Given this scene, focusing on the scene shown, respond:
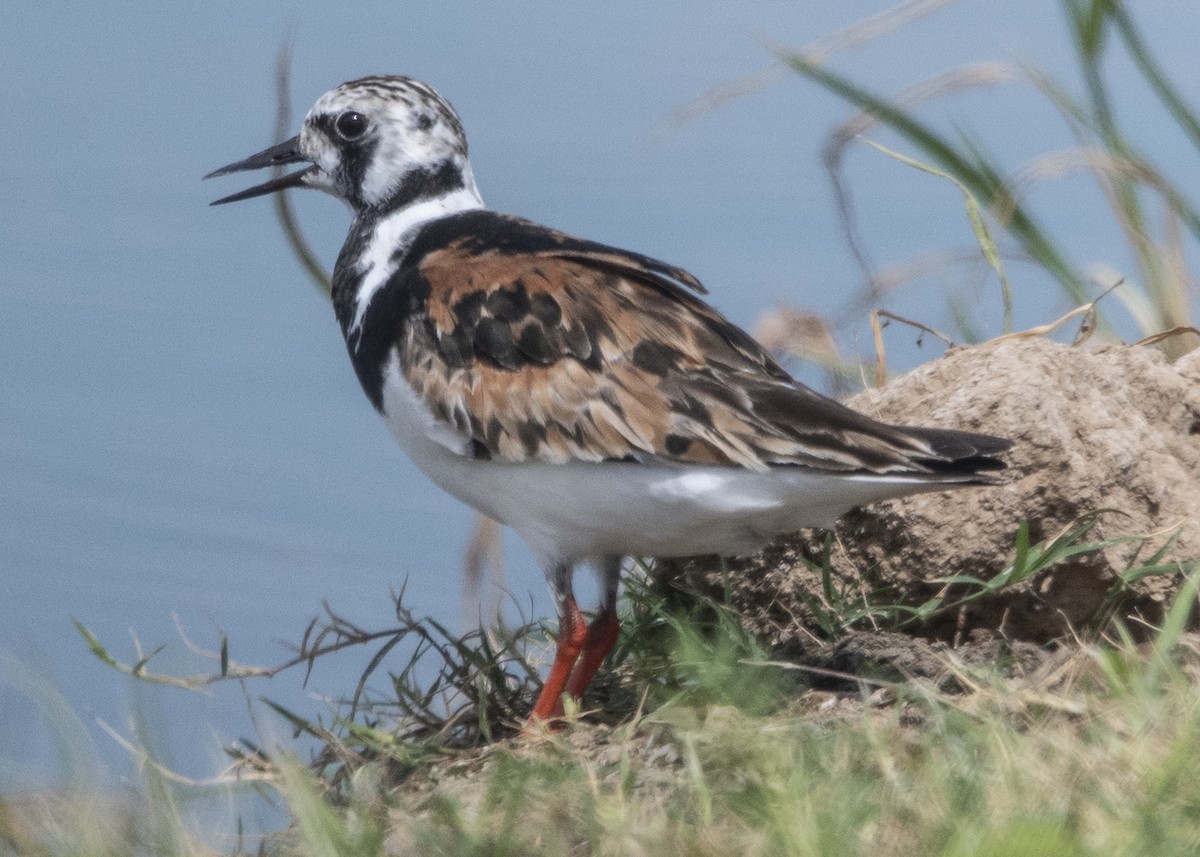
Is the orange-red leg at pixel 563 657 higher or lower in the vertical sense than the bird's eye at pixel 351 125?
lower

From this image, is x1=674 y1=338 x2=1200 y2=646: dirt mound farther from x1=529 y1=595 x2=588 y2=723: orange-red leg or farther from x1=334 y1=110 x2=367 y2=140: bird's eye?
x1=334 y1=110 x2=367 y2=140: bird's eye

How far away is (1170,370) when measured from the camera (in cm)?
483

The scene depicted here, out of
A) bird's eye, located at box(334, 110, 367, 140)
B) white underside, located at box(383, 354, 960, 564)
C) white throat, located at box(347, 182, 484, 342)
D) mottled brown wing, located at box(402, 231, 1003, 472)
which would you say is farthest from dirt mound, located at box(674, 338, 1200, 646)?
bird's eye, located at box(334, 110, 367, 140)

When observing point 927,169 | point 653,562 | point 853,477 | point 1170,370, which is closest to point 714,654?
point 853,477

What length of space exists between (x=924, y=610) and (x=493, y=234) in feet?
5.24

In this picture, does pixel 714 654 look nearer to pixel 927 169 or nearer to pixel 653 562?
pixel 653 562

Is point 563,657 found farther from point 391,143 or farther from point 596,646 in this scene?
point 391,143

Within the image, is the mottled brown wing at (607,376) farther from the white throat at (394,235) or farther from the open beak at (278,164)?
the open beak at (278,164)

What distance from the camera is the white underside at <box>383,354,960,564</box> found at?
389 centimetres

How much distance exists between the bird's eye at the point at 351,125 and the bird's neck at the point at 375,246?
0.25 m

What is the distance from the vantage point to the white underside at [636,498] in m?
3.89

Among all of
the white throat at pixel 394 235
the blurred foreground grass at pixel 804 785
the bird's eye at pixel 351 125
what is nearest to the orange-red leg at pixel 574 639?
the blurred foreground grass at pixel 804 785

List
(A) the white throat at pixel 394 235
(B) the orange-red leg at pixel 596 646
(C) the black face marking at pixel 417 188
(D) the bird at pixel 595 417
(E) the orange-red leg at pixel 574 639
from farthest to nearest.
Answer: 1. (C) the black face marking at pixel 417 188
2. (A) the white throat at pixel 394 235
3. (B) the orange-red leg at pixel 596 646
4. (E) the orange-red leg at pixel 574 639
5. (D) the bird at pixel 595 417

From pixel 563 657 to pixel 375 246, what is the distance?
1.40 meters
